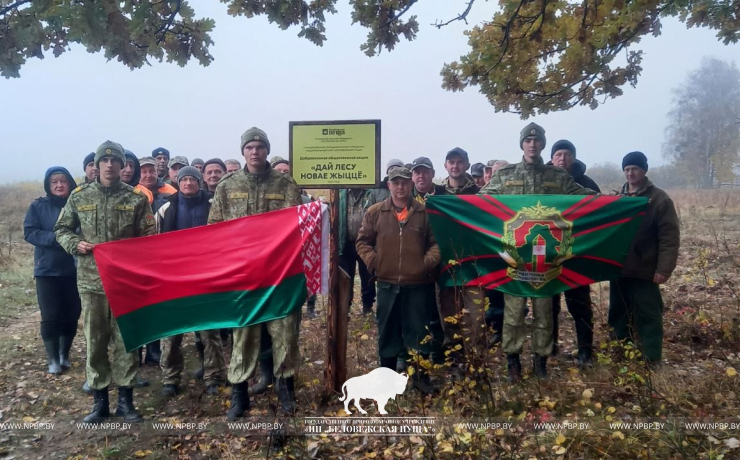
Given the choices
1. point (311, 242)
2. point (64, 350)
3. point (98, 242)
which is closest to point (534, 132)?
point (311, 242)

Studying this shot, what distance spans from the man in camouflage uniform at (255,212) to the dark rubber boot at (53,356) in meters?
3.01

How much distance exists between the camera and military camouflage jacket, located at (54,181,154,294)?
177 inches

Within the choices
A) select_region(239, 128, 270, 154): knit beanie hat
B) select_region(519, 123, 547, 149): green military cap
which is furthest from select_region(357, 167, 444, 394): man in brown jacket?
select_region(519, 123, 547, 149): green military cap

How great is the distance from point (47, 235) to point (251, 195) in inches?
115

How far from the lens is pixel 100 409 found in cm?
443

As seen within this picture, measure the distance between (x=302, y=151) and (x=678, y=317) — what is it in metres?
5.90

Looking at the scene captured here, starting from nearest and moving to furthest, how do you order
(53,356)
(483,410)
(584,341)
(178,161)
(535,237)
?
(483,410) → (535,237) → (584,341) → (53,356) → (178,161)

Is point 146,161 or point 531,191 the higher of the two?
point 146,161

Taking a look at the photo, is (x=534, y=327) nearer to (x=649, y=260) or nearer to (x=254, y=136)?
(x=649, y=260)

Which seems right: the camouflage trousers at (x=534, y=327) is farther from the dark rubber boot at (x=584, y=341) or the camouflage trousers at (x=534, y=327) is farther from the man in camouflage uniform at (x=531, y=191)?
the dark rubber boot at (x=584, y=341)

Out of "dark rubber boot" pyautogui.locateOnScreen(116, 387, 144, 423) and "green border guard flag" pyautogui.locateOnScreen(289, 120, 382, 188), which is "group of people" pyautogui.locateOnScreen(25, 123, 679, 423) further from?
"green border guard flag" pyautogui.locateOnScreen(289, 120, 382, 188)

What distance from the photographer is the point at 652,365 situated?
474 centimetres

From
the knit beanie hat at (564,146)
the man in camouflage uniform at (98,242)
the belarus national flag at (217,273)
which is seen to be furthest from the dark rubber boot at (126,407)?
the knit beanie hat at (564,146)

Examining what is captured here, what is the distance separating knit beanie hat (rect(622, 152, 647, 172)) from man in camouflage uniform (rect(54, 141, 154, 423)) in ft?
17.0
